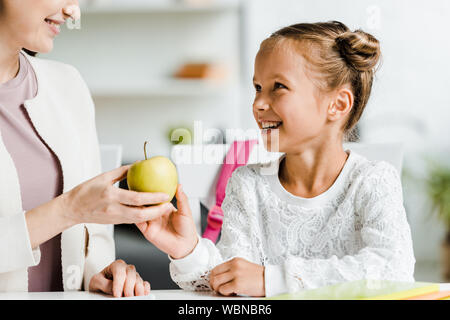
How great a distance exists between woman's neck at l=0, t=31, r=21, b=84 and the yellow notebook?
0.49m

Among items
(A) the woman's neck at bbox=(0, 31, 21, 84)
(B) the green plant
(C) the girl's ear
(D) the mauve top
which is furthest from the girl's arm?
→ (A) the woman's neck at bbox=(0, 31, 21, 84)

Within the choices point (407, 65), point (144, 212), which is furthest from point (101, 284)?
point (407, 65)

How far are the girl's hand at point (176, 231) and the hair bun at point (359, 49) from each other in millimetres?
290

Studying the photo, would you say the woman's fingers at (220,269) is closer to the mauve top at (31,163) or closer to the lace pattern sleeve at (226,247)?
the lace pattern sleeve at (226,247)

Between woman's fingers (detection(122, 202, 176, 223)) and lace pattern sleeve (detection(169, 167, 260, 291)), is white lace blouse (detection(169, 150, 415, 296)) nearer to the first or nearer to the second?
lace pattern sleeve (detection(169, 167, 260, 291))


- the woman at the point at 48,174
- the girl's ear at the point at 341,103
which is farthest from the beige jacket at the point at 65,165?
the girl's ear at the point at 341,103

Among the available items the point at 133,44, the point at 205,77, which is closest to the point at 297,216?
the point at 133,44

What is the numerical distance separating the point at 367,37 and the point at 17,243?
1.60ft

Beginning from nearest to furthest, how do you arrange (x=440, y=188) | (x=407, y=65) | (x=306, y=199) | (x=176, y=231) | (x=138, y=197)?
1. (x=138, y=197)
2. (x=176, y=231)
3. (x=306, y=199)
4. (x=440, y=188)
5. (x=407, y=65)

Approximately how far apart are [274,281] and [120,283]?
17cm

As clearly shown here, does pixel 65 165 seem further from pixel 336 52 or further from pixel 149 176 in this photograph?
pixel 336 52

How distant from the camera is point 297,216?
710mm

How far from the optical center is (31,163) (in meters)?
0.73

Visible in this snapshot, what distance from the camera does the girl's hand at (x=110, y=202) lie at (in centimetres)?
51
